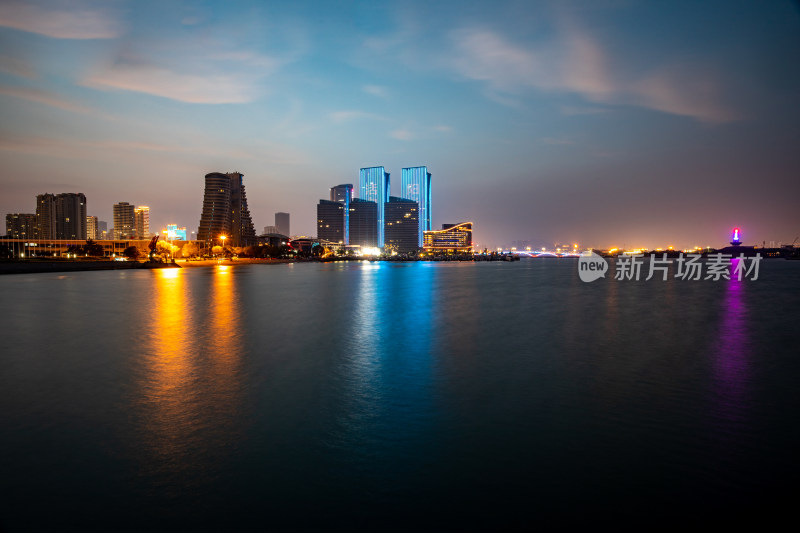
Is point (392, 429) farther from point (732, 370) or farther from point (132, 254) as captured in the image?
point (132, 254)

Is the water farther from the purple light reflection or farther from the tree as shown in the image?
the tree

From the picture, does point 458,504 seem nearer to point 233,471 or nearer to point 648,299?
point 233,471

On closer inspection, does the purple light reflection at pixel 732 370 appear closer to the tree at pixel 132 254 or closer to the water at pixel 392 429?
the water at pixel 392 429

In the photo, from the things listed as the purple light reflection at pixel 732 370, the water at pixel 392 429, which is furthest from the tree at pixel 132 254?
the purple light reflection at pixel 732 370

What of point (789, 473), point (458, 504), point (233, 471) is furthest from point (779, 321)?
point (233, 471)

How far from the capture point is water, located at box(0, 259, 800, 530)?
21.1 ft

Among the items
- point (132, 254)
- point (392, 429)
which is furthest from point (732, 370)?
point (132, 254)

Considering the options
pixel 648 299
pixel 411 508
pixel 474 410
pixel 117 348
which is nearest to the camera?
pixel 411 508

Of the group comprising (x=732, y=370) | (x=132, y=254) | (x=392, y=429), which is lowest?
(x=732, y=370)

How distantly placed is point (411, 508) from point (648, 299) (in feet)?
134

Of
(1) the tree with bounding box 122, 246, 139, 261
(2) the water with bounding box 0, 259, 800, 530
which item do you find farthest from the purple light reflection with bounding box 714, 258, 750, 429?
(1) the tree with bounding box 122, 246, 139, 261

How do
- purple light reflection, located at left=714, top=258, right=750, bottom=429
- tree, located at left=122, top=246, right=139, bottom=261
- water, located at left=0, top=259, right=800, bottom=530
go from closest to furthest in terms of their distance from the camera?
water, located at left=0, top=259, right=800, bottom=530, purple light reflection, located at left=714, top=258, right=750, bottom=429, tree, located at left=122, top=246, right=139, bottom=261

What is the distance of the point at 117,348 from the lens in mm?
18141

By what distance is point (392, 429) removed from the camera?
9.35m
